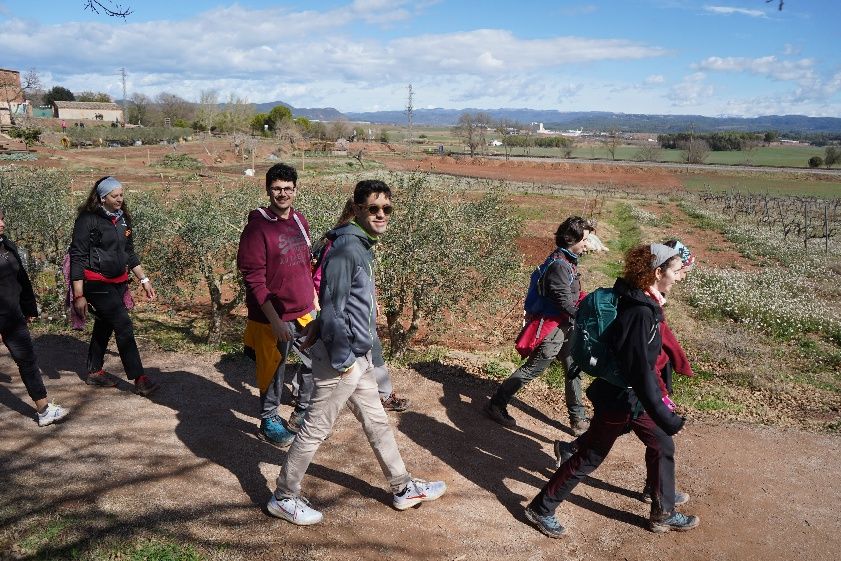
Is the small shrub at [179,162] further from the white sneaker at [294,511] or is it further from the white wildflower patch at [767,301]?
the white sneaker at [294,511]

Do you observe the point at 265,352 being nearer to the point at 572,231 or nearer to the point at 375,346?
the point at 375,346

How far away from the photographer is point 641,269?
3.32 metres

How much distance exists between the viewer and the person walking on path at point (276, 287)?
3.95 m

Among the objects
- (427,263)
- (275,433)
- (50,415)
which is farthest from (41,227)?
(275,433)

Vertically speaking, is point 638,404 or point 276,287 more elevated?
point 276,287

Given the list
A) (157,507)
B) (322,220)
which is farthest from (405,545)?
(322,220)

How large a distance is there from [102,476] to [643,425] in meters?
3.37

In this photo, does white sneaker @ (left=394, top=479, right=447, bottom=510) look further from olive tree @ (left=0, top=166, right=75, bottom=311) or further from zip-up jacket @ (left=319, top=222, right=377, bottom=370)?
olive tree @ (left=0, top=166, right=75, bottom=311)

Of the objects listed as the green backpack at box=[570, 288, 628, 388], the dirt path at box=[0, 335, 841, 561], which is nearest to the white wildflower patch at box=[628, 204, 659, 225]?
the dirt path at box=[0, 335, 841, 561]

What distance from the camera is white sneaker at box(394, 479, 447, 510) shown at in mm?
3652

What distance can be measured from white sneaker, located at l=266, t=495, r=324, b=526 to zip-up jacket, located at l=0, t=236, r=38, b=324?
2501 millimetres

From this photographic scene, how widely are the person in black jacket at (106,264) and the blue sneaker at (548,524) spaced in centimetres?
341

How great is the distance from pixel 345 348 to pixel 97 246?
274 centimetres

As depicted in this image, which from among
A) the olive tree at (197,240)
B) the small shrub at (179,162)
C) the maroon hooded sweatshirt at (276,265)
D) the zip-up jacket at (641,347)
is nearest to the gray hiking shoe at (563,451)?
A: the zip-up jacket at (641,347)
